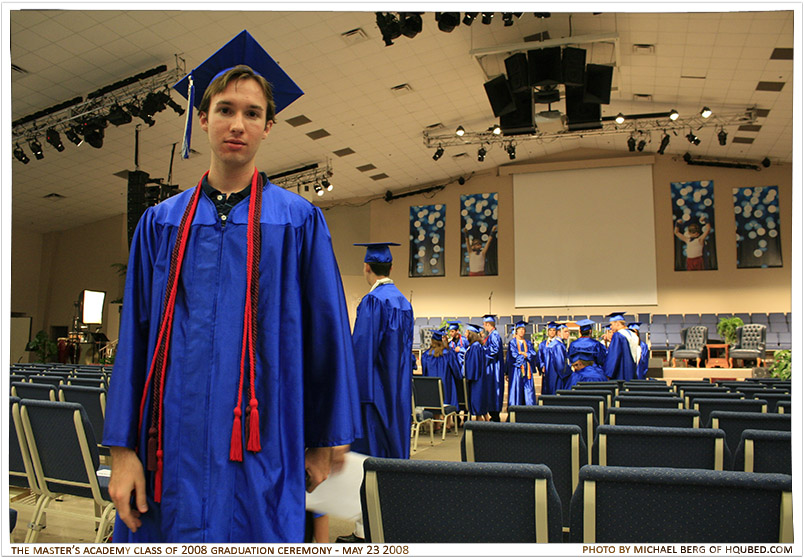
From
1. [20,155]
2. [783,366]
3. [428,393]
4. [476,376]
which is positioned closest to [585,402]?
[428,393]

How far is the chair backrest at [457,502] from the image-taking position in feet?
4.32

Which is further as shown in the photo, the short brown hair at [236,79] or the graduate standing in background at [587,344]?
the graduate standing in background at [587,344]

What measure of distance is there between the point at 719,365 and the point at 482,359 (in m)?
7.03

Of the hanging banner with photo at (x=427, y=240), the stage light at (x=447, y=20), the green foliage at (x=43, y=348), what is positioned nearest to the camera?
the stage light at (x=447, y=20)

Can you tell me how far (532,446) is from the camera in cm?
215

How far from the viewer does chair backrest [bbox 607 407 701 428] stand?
2.66 metres

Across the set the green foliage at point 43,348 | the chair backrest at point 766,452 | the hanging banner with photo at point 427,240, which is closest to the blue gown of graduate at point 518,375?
the chair backrest at point 766,452

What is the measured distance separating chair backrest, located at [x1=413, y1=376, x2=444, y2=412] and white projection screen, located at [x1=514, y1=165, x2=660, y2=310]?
1003 cm

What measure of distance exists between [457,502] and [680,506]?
1.59 feet

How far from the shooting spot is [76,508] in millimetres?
3705

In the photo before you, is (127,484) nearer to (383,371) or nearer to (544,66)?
(383,371)

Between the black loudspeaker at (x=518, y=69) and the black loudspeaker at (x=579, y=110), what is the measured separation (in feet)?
2.62

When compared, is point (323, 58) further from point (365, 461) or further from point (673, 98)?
point (365, 461)

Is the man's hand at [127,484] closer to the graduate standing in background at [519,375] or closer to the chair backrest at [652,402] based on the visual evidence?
the chair backrest at [652,402]
